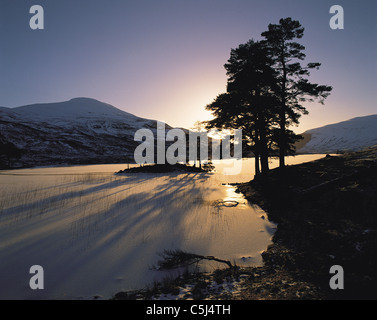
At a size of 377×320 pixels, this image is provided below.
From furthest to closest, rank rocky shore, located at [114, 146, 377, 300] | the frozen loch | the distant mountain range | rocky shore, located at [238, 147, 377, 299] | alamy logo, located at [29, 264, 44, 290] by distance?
the distant mountain range < the frozen loch < alamy logo, located at [29, 264, 44, 290] < rocky shore, located at [238, 147, 377, 299] < rocky shore, located at [114, 146, 377, 300]

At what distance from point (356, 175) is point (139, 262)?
34.3ft

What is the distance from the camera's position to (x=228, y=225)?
8172 millimetres

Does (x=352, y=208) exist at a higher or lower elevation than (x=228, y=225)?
higher

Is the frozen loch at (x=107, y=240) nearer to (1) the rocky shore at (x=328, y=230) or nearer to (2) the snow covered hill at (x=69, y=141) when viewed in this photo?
(1) the rocky shore at (x=328, y=230)

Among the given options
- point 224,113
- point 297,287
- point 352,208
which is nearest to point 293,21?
point 224,113

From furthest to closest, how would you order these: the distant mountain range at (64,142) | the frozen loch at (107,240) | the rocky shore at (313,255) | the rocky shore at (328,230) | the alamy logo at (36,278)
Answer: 1. the distant mountain range at (64,142)
2. the frozen loch at (107,240)
3. the alamy logo at (36,278)
4. the rocky shore at (328,230)
5. the rocky shore at (313,255)

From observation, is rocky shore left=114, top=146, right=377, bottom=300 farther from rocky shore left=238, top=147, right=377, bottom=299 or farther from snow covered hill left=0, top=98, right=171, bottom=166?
snow covered hill left=0, top=98, right=171, bottom=166

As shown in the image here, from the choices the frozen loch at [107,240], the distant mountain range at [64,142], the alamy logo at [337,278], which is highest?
the distant mountain range at [64,142]

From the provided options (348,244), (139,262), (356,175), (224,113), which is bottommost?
(139,262)

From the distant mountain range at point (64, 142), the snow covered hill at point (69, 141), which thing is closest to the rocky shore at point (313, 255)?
the distant mountain range at point (64, 142)

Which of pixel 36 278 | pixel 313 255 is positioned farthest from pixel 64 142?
pixel 313 255

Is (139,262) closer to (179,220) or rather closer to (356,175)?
(179,220)

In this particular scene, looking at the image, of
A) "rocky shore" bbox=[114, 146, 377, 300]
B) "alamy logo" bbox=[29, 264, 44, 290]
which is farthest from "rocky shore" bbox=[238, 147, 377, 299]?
"alamy logo" bbox=[29, 264, 44, 290]
